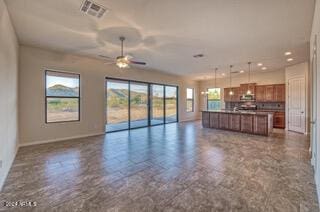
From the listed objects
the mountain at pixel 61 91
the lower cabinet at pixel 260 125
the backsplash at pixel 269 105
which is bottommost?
the lower cabinet at pixel 260 125

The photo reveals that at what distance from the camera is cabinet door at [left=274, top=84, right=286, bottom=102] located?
326 inches

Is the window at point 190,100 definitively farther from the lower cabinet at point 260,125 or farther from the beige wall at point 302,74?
the beige wall at point 302,74

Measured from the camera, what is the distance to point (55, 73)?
5.73 metres

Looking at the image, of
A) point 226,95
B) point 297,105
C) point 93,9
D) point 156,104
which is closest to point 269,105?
point 297,105

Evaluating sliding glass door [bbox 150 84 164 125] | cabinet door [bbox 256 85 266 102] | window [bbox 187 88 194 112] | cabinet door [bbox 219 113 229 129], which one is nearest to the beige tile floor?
cabinet door [bbox 219 113 229 129]

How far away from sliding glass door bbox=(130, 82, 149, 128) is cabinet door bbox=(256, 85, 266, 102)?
617cm

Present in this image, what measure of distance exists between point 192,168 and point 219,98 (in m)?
8.89

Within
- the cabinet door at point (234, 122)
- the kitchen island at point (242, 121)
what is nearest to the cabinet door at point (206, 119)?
the kitchen island at point (242, 121)

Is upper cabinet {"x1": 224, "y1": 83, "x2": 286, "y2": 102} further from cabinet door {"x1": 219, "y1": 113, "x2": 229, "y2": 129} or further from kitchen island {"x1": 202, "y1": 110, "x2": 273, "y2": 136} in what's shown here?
cabinet door {"x1": 219, "y1": 113, "x2": 229, "y2": 129}

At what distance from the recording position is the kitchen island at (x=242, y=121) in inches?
256

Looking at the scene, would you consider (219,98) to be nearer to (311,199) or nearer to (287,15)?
(287,15)

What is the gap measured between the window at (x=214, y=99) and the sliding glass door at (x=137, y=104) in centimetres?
295

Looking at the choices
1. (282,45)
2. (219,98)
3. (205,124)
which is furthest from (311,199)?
(219,98)

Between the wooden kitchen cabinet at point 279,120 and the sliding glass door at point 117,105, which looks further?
the wooden kitchen cabinet at point 279,120
